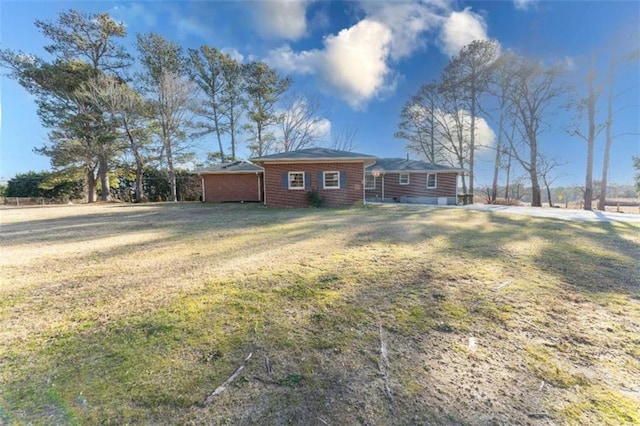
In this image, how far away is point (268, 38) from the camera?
15914mm

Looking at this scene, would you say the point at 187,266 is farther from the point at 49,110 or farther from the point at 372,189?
the point at 49,110

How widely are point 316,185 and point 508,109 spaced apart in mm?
19106

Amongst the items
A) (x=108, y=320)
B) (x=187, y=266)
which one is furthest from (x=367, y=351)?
(x=187, y=266)

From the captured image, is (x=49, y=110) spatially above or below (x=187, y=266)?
above

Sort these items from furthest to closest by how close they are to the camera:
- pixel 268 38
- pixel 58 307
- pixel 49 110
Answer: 1. pixel 49 110
2. pixel 268 38
3. pixel 58 307

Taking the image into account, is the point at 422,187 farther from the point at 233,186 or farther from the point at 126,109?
the point at 126,109

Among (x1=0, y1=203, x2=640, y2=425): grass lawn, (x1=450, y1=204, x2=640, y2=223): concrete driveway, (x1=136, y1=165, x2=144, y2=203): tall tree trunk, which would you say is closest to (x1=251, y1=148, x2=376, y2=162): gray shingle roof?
(x1=450, y1=204, x2=640, y2=223): concrete driveway

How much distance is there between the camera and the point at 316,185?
1373 cm

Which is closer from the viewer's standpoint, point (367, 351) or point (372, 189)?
point (367, 351)

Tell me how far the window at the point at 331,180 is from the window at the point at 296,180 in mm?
1184

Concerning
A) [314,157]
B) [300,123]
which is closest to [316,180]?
[314,157]

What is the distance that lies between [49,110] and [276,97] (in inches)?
654

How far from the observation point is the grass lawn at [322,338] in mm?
1664

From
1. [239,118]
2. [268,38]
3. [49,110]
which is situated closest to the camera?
[268,38]
